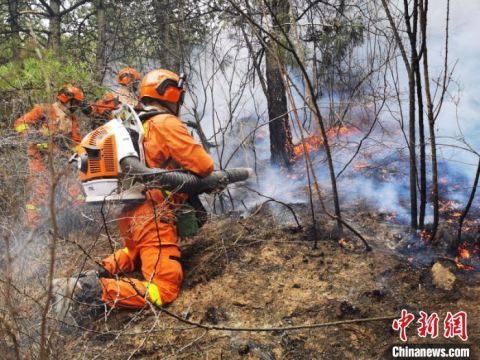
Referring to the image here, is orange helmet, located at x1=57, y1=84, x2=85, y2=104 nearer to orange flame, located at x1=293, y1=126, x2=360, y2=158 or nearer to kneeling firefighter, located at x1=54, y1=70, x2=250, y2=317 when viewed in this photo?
kneeling firefighter, located at x1=54, y1=70, x2=250, y2=317

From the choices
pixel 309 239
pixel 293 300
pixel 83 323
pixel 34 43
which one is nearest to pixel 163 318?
pixel 83 323

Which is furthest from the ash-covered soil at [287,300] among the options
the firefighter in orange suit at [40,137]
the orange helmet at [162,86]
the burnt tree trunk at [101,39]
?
the burnt tree trunk at [101,39]

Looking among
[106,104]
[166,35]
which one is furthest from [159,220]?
[166,35]

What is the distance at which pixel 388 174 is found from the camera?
5.04m

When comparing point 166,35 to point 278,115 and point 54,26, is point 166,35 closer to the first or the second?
point 278,115

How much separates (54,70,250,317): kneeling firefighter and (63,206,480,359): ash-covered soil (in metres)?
0.23

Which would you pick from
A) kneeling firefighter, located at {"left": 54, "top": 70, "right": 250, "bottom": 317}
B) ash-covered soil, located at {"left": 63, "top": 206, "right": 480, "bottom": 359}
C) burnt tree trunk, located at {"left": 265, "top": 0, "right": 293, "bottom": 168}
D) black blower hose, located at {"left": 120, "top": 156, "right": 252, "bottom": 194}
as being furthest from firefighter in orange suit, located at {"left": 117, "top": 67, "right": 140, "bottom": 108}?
ash-covered soil, located at {"left": 63, "top": 206, "right": 480, "bottom": 359}

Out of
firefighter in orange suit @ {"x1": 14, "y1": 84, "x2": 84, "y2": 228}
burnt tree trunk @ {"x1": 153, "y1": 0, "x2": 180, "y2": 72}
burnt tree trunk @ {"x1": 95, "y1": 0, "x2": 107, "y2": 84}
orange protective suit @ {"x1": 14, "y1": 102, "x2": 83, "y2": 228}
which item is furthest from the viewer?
burnt tree trunk @ {"x1": 95, "y1": 0, "x2": 107, "y2": 84}

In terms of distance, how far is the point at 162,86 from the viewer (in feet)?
13.0

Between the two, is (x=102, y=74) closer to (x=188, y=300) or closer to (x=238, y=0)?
(x=238, y=0)

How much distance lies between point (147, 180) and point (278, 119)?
364cm

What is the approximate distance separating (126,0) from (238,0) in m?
2.86

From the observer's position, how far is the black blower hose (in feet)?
11.2

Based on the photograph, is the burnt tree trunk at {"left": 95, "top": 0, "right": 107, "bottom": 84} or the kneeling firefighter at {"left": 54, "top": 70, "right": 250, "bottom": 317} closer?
the kneeling firefighter at {"left": 54, "top": 70, "right": 250, "bottom": 317}
